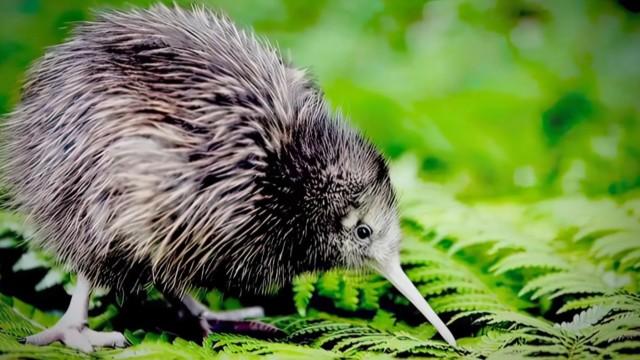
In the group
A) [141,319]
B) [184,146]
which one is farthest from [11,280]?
[184,146]

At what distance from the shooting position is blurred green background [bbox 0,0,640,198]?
86.4 inches

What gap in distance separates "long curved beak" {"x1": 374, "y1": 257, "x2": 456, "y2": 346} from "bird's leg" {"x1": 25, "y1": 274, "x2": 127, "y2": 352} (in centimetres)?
57

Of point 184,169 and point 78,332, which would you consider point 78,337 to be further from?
point 184,169

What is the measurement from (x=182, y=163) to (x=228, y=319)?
50 centimetres

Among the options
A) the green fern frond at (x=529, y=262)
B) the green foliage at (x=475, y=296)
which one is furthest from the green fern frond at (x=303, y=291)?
the green fern frond at (x=529, y=262)

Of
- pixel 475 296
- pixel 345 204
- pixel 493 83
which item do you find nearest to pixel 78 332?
pixel 345 204

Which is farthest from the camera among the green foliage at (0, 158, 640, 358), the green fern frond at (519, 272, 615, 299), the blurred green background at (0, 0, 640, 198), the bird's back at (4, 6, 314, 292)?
the blurred green background at (0, 0, 640, 198)

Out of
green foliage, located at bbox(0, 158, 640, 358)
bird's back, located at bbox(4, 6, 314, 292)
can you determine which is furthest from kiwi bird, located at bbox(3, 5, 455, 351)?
green foliage, located at bbox(0, 158, 640, 358)

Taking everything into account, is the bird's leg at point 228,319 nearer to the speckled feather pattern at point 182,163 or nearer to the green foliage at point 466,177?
the green foliage at point 466,177

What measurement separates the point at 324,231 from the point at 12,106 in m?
0.76

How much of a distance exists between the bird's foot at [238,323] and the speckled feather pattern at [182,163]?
16 cm

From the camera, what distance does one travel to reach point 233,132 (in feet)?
5.04

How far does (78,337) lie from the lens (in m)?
1.65

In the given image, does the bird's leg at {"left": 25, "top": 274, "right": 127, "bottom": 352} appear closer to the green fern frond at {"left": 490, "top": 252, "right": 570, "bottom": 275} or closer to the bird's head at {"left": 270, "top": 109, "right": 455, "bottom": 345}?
the bird's head at {"left": 270, "top": 109, "right": 455, "bottom": 345}
